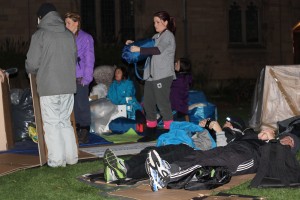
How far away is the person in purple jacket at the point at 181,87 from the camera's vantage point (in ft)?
36.3

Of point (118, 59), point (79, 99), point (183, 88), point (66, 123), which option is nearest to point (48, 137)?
point (66, 123)

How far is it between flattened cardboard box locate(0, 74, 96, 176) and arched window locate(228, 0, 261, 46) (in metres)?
16.1

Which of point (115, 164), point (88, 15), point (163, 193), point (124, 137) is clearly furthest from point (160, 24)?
point (88, 15)

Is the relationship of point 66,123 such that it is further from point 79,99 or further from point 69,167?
point 79,99

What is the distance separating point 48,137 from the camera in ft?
25.0

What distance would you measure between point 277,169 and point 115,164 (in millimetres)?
1601

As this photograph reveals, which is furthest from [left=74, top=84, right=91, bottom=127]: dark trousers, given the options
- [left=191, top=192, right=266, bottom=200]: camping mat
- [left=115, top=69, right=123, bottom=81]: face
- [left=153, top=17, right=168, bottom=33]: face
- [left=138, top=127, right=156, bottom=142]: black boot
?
[left=191, top=192, right=266, bottom=200]: camping mat

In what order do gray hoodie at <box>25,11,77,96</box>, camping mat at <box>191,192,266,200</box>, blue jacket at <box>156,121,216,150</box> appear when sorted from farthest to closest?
gray hoodie at <box>25,11,77,96</box>
blue jacket at <box>156,121,216,150</box>
camping mat at <box>191,192,266,200</box>

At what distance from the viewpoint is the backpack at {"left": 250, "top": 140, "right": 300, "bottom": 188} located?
6.09 meters

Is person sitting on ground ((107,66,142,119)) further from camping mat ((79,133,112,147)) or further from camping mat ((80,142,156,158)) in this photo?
camping mat ((80,142,156,158))

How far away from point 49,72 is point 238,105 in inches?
510

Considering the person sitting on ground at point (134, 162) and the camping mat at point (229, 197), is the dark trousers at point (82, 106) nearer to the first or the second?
the person sitting on ground at point (134, 162)

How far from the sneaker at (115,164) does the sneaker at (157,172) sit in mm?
568

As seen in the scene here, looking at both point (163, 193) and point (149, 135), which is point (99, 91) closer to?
point (149, 135)
